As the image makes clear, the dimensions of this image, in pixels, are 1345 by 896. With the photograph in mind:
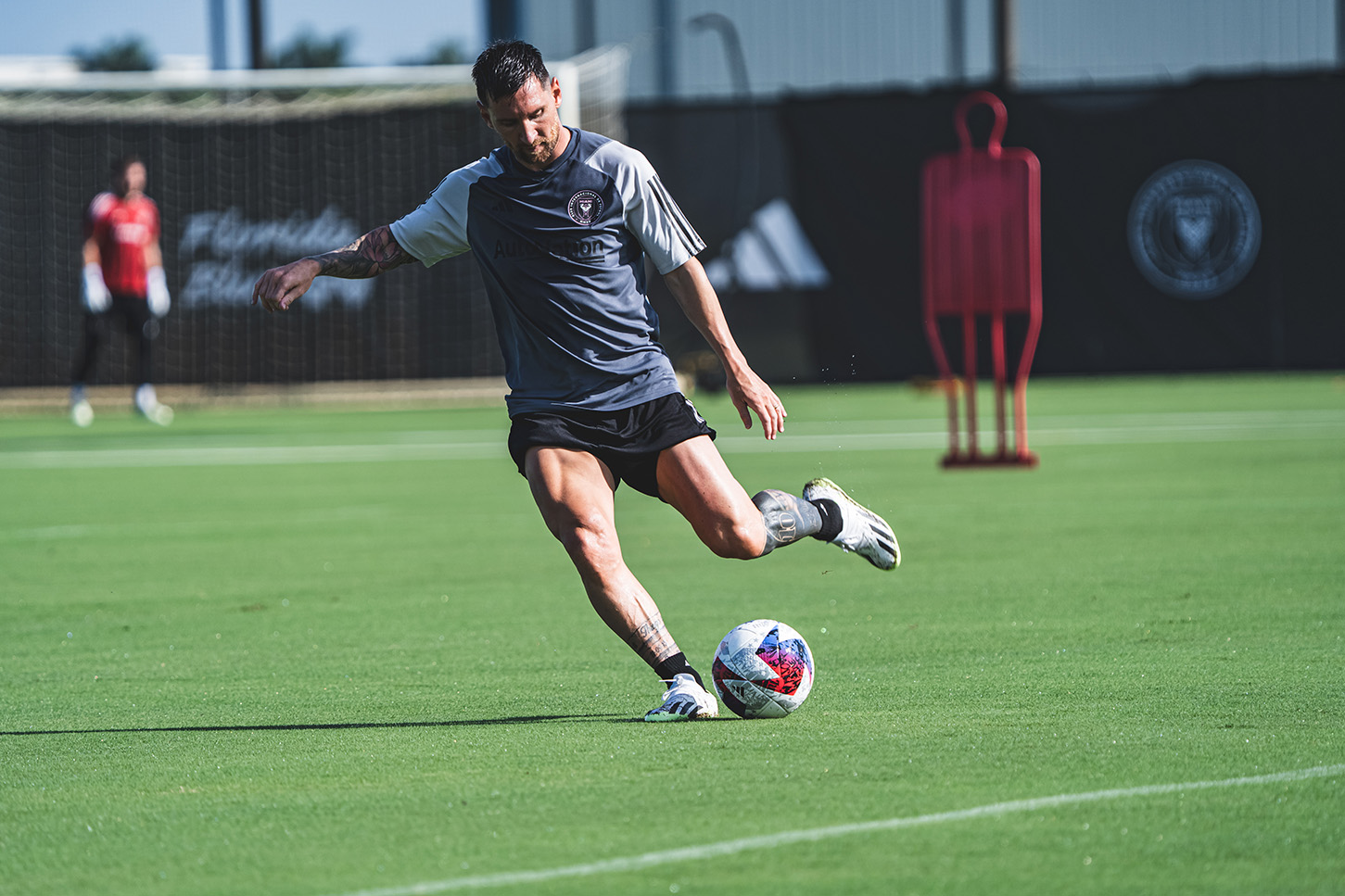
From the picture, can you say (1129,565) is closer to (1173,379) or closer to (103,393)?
(1173,379)

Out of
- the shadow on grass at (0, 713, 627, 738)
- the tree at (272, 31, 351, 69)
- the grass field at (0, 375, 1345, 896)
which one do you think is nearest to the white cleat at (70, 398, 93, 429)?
the grass field at (0, 375, 1345, 896)

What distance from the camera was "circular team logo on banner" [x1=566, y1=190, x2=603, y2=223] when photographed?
560 cm

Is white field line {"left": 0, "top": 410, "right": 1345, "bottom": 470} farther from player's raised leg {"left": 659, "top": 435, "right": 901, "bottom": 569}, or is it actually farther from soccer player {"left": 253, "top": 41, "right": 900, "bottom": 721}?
soccer player {"left": 253, "top": 41, "right": 900, "bottom": 721}

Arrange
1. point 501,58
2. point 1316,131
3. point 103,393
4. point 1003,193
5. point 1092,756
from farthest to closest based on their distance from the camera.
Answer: point 103,393 → point 1316,131 → point 1003,193 → point 501,58 → point 1092,756

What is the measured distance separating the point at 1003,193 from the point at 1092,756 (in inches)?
358

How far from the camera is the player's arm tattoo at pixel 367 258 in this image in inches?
225

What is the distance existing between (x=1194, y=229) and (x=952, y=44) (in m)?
4.58

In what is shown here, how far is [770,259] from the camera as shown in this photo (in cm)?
2405

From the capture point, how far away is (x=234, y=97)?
2625 centimetres

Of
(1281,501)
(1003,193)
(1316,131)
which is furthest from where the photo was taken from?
(1316,131)

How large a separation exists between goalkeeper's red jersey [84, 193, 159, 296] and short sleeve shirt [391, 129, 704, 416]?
15.4m

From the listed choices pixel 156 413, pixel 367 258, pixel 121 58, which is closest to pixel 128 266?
pixel 156 413

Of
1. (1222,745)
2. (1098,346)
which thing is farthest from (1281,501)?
(1098,346)

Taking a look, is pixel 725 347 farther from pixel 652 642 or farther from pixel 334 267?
pixel 334 267
